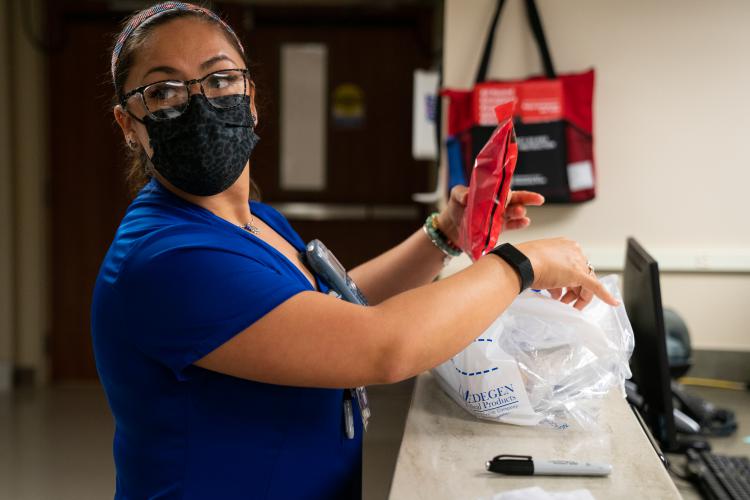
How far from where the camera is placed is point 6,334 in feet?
15.2

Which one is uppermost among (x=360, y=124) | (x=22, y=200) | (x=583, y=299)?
(x=360, y=124)

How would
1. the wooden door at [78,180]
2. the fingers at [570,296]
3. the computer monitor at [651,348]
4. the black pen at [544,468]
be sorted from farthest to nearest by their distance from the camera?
1. the wooden door at [78,180]
2. the computer monitor at [651,348]
3. the fingers at [570,296]
4. the black pen at [544,468]

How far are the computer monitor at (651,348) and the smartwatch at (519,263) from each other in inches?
21.6

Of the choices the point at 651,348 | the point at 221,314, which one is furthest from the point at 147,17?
the point at 651,348

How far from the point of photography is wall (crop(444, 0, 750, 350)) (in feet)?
8.34

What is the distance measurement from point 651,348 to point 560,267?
56cm

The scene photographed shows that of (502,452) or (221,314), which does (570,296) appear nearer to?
(502,452)

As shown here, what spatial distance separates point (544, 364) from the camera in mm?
1221

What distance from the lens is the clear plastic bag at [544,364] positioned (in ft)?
3.92

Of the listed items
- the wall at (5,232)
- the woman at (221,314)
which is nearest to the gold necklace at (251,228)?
the woman at (221,314)

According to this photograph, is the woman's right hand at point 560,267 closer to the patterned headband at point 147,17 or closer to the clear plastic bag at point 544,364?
the clear plastic bag at point 544,364

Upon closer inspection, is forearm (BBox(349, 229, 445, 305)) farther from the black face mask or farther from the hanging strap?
the hanging strap

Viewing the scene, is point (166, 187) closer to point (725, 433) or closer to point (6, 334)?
point (725, 433)

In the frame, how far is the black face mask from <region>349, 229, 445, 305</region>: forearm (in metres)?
0.50
